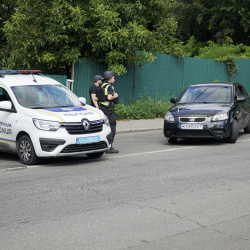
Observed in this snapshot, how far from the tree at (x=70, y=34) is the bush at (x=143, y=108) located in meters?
1.62

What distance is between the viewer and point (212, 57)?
87.8 ft

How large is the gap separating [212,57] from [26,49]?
12.6 meters

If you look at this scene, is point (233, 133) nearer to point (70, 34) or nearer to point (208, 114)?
point (208, 114)

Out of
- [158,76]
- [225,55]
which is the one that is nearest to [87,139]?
[158,76]

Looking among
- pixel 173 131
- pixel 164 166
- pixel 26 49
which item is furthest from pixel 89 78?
pixel 164 166

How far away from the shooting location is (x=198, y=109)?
41.3 ft

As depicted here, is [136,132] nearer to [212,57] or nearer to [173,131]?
[173,131]

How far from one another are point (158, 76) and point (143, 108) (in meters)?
2.20

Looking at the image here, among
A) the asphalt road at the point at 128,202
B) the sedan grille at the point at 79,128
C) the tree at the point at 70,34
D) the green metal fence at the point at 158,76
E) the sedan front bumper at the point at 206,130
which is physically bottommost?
the asphalt road at the point at 128,202

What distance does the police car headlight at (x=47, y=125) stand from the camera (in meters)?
9.15

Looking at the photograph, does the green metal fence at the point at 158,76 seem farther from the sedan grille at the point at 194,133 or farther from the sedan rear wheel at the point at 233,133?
the sedan rear wheel at the point at 233,133

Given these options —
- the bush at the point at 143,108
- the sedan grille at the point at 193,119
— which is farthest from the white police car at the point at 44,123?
the bush at the point at 143,108

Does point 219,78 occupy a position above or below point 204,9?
below

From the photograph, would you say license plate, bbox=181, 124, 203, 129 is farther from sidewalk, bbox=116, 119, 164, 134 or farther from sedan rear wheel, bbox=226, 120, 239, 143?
sidewalk, bbox=116, 119, 164, 134
